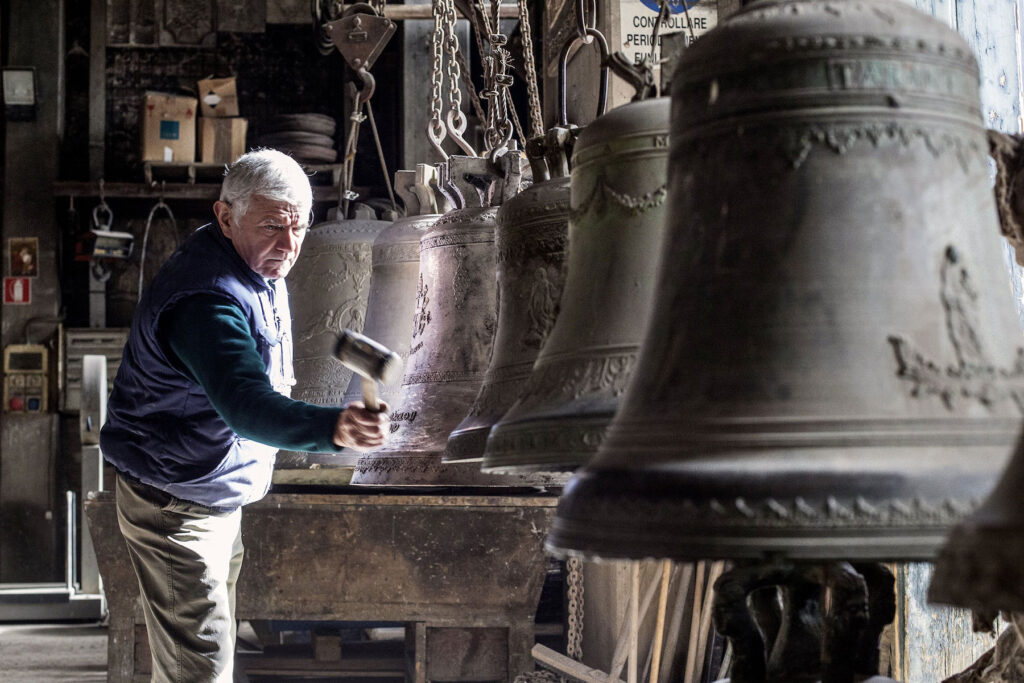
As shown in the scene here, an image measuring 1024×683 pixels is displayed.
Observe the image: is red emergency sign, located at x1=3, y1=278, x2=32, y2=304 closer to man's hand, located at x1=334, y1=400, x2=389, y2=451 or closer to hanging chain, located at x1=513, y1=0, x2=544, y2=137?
hanging chain, located at x1=513, y1=0, x2=544, y2=137

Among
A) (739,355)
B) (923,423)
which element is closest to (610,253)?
(739,355)

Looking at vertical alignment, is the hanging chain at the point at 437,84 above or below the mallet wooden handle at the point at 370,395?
above

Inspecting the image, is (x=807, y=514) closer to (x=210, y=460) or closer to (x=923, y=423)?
(x=923, y=423)

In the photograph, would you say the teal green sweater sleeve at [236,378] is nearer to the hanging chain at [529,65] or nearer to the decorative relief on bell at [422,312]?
the decorative relief on bell at [422,312]

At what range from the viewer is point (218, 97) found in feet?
29.7

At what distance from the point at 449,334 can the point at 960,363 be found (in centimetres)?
174

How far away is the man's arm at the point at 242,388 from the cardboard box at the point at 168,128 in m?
6.61

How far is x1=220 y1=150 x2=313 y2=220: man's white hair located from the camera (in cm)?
281

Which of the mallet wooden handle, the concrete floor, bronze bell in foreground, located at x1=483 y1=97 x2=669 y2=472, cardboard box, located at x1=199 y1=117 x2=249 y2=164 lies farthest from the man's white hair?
cardboard box, located at x1=199 y1=117 x2=249 y2=164

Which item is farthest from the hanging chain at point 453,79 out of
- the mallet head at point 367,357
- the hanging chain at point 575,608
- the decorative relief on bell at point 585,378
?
the hanging chain at point 575,608

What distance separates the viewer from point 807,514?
116 cm

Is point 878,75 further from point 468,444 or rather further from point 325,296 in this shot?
point 325,296

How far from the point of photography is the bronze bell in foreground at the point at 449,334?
111 inches

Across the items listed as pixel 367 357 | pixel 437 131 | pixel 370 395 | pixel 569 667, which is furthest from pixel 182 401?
pixel 569 667
